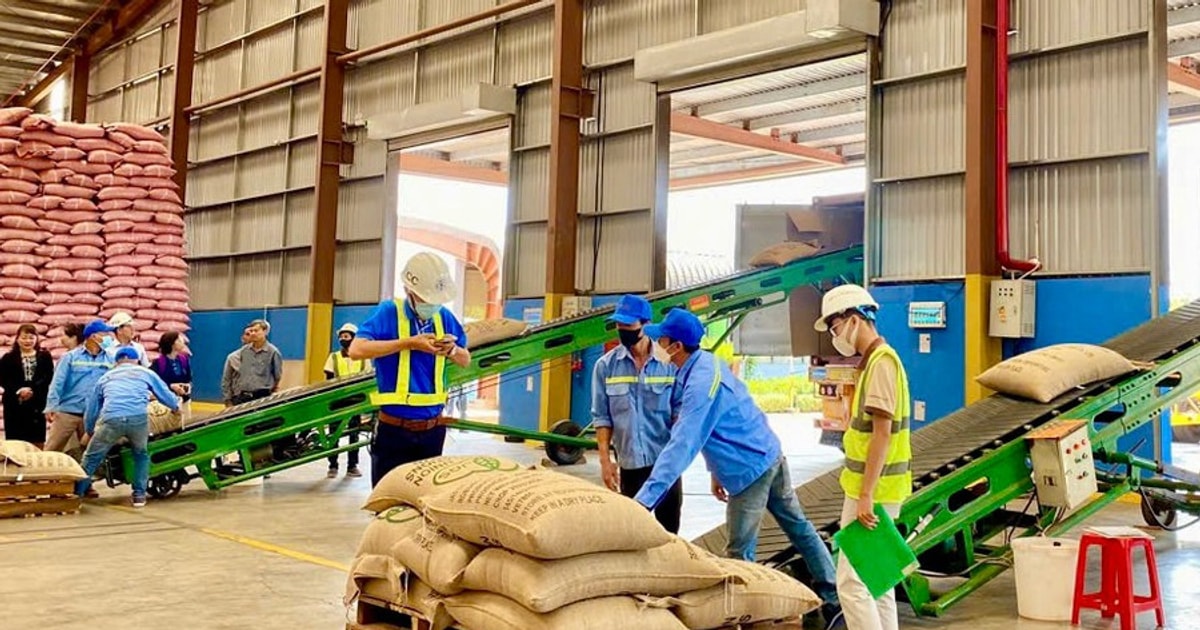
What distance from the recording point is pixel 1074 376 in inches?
231

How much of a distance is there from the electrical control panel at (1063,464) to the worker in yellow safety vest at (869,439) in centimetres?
159

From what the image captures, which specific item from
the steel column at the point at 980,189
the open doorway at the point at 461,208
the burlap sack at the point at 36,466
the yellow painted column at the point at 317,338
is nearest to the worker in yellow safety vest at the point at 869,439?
the steel column at the point at 980,189

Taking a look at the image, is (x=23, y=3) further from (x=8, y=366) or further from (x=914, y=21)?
(x=914, y=21)

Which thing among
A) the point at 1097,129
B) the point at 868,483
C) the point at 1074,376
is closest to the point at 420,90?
the point at 1097,129

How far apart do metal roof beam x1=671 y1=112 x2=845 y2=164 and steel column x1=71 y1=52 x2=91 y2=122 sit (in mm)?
15747

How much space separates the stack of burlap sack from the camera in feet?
11.9

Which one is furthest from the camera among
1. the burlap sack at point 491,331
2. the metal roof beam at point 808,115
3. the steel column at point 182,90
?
the steel column at point 182,90

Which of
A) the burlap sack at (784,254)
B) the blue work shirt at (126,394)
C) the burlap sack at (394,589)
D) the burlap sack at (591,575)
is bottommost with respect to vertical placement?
the burlap sack at (394,589)

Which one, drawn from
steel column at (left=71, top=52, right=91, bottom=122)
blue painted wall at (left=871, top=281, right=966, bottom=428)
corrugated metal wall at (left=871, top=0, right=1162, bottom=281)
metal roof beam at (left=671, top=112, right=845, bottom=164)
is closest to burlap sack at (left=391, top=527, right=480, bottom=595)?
blue painted wall at (left=871, top=281, right=966, bottom=428)

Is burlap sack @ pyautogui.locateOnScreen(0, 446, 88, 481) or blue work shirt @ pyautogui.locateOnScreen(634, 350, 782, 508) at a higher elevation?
blue work shirt @ pyautogui.locateOnScreen(634, 350, 782, 508)

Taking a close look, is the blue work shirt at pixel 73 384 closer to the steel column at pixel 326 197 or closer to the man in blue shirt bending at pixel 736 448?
the man in blue shirt bending at pixel 736 448

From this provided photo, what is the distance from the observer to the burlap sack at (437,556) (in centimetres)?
387

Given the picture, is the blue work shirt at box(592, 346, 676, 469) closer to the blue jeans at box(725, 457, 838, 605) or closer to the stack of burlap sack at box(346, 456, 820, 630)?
the blue jeans at box(725, 457, 838, 605)

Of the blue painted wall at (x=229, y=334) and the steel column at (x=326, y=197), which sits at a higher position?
the steel column at (x=326, y=197)
